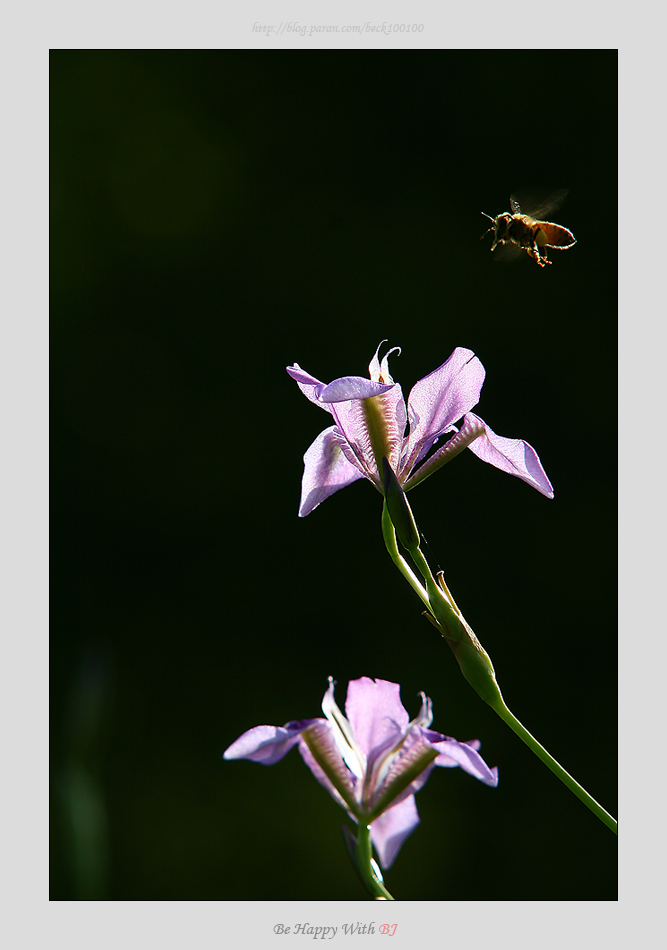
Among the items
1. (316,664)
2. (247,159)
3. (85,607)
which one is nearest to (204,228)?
(247,159)

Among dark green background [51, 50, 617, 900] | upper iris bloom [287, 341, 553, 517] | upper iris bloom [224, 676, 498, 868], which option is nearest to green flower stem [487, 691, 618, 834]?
upper iris bloom [224, 676, 498, 868]

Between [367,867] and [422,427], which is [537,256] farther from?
[367,867]

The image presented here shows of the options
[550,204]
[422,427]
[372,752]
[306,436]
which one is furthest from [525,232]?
[306,436]

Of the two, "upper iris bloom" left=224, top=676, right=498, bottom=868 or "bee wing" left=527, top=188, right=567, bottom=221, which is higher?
"bee wing" left=527, top=188, right=567, bottom=221

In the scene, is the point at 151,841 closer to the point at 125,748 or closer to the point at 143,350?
the point at 125,748

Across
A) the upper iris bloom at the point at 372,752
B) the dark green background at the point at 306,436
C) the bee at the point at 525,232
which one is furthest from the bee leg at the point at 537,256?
the dark green background at the point at 306,436

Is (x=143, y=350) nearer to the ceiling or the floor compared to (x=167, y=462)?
nearer to the ceiling

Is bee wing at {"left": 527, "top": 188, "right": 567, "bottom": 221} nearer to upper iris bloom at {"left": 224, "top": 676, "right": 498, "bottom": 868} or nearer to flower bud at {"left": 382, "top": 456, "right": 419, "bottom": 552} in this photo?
flower bud at {"left": 382, "top": 456, "right": 419, "bottom": 552}

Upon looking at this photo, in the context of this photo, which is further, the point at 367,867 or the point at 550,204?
the point at 550,204
